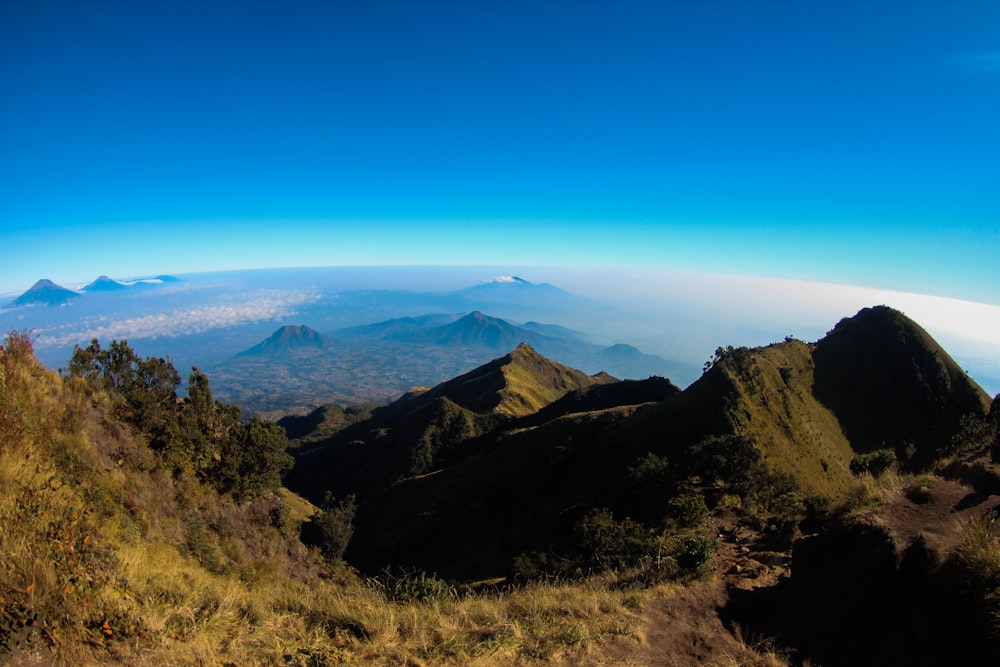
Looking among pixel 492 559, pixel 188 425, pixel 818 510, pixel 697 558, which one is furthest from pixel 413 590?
pixel 492 559

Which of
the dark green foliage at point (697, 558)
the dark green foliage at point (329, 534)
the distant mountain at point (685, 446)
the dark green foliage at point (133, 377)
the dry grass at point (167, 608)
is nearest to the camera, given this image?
the dry grass at point (167, 608)

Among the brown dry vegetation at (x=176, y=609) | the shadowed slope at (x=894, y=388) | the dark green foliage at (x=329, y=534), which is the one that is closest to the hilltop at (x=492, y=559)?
the brown dry vegetation at (x=176, y=609)

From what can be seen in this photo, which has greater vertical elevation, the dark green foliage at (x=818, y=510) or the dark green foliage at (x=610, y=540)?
the dark green foliage at (x=818, y=510)

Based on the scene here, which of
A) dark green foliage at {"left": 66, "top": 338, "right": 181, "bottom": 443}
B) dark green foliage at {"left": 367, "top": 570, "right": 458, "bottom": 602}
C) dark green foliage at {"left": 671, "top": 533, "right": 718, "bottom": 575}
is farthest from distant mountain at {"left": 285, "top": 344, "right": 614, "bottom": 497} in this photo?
dark green foliage at {"left": 671, "top": 533, "right": 718, "bottom": 575}

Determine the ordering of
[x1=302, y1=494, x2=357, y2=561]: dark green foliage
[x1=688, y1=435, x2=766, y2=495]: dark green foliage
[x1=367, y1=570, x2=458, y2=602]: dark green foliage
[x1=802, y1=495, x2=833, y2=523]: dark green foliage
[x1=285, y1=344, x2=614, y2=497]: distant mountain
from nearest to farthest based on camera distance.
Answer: [x1=367, y1=570, x2=458, y2=602]: dark green foliage, [x1=802, y1=495, x2=833, y2=523]: dark green foliage, [x1=688, y1=435, x2=766, y2=495]: dark green foliage, [x1=302, y1=494, x2=357, y2=561]: dark green foliage, [x1=285, y1=344, x2=614, y2=497]: distant mountain

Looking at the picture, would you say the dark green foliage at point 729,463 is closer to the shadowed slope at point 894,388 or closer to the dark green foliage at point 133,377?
the shadowed slope at point 894,388

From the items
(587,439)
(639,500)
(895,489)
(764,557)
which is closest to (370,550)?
(587,439)

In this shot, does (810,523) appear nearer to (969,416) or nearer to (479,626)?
(479,626)

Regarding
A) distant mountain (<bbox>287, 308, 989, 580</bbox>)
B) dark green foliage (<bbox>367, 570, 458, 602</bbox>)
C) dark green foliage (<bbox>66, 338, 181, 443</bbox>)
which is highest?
dark green foliage (<bbox>66, 338, 181, 443</bbox>)

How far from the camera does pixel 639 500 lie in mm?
30078

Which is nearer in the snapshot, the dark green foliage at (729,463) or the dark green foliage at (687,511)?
the dark green foliage at (687,511)

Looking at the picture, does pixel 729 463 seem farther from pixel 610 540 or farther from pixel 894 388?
pixel 894 388

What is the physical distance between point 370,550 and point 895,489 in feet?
154

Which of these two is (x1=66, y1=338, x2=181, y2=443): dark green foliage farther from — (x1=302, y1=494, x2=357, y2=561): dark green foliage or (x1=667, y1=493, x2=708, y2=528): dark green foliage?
(x1=667, y1=493, x2=708, y2=528): dark green foliage
